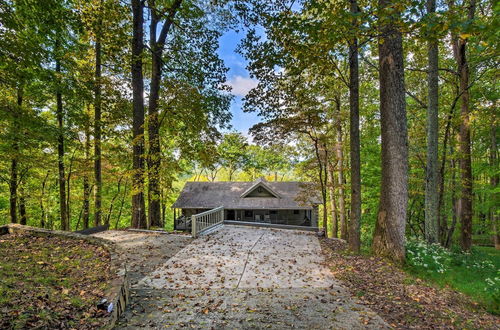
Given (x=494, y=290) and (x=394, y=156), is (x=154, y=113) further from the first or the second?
(x=494, y=290)

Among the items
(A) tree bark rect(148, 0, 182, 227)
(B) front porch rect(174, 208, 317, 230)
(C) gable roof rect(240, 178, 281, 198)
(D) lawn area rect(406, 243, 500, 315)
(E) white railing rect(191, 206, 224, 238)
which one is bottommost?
(B) front porch rect(174, 208, 317, 230)

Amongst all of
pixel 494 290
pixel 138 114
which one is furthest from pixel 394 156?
pixel 138 114

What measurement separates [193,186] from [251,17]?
16327 mm

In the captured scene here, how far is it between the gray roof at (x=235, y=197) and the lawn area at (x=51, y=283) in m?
13.2

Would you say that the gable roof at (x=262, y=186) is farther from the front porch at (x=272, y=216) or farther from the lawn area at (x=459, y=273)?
the lawn area at (x=459, y=273)

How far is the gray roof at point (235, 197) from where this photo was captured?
61.4 ft

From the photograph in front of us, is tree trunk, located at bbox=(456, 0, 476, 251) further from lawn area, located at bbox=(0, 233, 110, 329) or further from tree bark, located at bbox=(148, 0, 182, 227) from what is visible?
lawn area, located at bbox=(0, 233, 110, 329)

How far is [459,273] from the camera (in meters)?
5.82

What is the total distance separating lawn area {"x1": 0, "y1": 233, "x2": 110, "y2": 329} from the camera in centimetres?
263

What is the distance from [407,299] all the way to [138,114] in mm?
9927

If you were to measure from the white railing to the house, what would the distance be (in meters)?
6.30

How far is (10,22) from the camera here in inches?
202

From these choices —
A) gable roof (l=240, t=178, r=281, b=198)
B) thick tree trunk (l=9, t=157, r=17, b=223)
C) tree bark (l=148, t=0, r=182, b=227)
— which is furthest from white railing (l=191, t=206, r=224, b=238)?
thick tree trunk (l=9, t=157, r=17, b=223)

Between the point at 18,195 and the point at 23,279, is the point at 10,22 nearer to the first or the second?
the point at 23,279
